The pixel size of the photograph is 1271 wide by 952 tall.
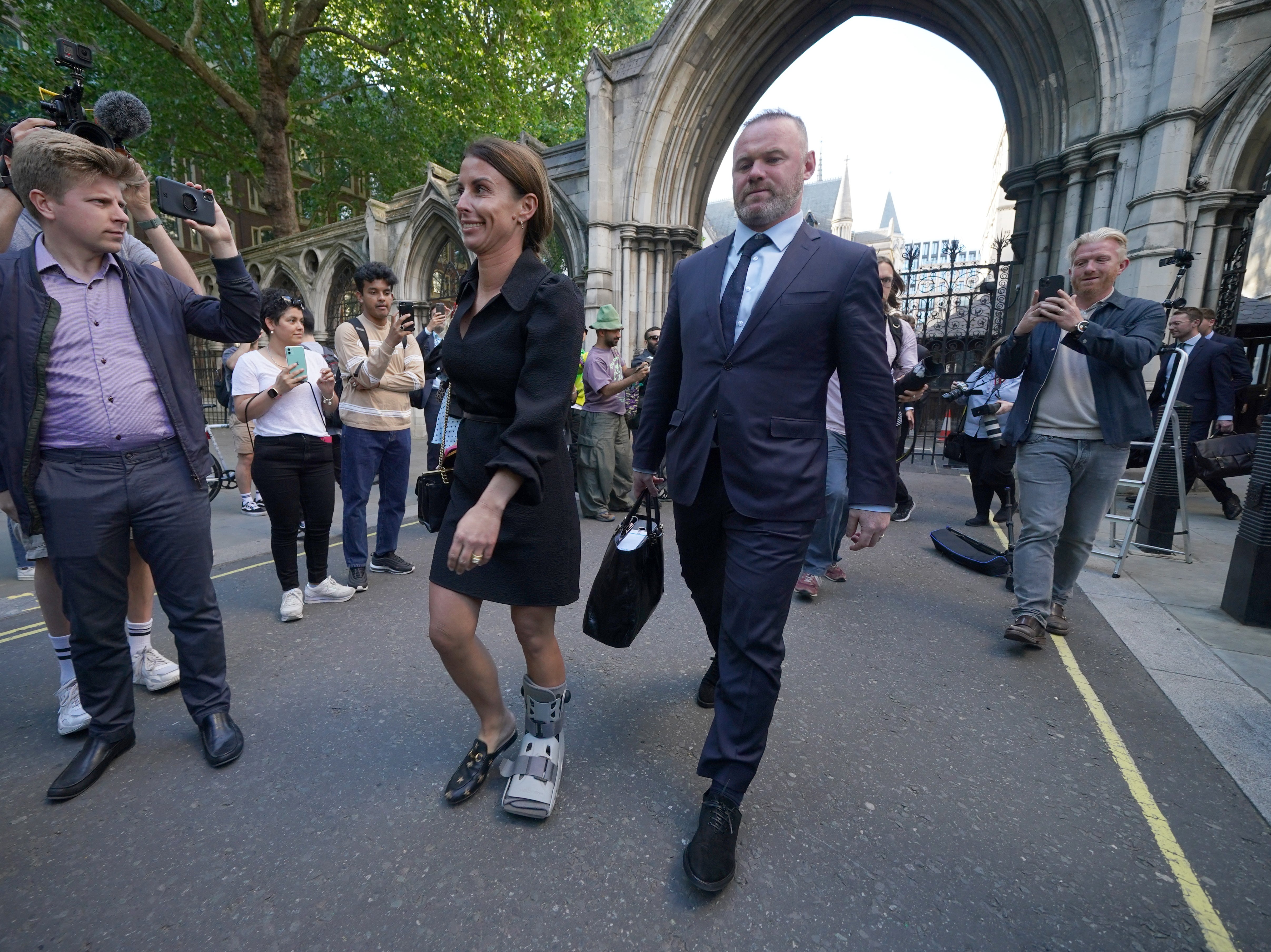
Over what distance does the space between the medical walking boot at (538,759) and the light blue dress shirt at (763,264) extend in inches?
53.3

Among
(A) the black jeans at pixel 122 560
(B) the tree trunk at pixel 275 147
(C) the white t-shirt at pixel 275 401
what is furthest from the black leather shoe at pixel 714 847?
(B) the tree trunk at pixel 275 147

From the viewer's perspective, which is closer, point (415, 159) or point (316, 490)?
point (316, 490)

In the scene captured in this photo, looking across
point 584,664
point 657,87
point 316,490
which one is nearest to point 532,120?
point 657,87

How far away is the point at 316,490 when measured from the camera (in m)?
3.66

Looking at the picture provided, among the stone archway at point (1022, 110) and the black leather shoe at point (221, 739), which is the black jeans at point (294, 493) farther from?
the stone archway at point (1022, 110)

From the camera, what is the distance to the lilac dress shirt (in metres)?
2.03

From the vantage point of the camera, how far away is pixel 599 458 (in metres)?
A: 6.08

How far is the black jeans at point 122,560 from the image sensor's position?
2.07 m

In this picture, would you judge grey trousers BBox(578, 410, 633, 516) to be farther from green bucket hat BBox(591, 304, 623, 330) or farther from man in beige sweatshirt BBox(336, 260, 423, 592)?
man in beige sweatshirt BBox(336, 260, 423, 592)

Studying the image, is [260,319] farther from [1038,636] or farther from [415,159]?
[415,159]

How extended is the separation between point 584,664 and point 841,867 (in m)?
1.57

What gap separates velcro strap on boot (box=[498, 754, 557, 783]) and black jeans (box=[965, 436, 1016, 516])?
16.0 ft

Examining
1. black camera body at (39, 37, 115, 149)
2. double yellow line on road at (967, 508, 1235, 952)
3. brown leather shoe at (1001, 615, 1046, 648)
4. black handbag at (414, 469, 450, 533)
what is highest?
black camera body at (39, 37, 115, 149)

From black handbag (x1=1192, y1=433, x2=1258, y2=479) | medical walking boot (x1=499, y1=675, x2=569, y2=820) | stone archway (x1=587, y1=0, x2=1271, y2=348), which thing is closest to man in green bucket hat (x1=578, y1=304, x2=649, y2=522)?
medical walking boot (x1=499, y1=675, x2=569, y2=820)
